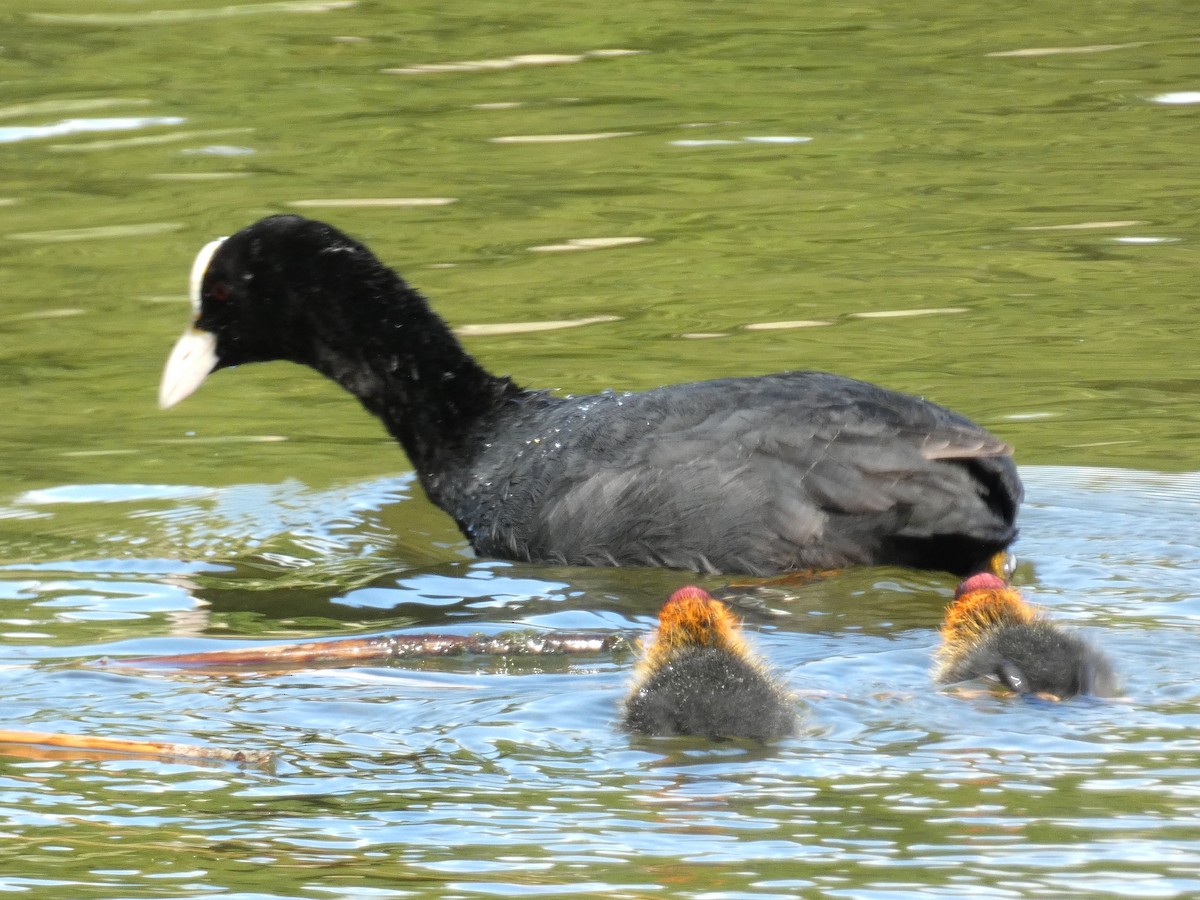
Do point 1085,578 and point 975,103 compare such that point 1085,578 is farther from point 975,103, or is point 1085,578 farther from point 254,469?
point 975,103

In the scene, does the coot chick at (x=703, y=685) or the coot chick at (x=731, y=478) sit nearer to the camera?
the coot chick at (x=703, y=685)

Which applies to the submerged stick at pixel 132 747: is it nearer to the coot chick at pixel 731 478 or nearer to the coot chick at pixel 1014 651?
the coot chick at pixel 1014 651

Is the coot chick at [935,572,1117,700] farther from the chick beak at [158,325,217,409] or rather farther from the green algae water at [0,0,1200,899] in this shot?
the chick beak at [158,325,217,409]

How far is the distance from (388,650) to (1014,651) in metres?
1.49

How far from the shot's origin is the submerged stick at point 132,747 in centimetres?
432

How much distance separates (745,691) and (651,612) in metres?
1.20

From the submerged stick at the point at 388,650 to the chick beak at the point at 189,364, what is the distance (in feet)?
6.30

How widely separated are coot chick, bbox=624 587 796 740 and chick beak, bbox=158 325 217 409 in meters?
2.92

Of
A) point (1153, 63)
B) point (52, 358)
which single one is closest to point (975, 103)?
point (1153, 63)

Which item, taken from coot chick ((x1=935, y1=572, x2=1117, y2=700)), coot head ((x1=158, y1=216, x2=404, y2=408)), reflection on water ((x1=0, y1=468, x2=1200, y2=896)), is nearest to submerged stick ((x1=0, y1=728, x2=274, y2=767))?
reflection on water ((x1=0, y1=468, x2=1200, y2=896))

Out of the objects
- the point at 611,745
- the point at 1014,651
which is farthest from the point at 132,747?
the point at 1014,651

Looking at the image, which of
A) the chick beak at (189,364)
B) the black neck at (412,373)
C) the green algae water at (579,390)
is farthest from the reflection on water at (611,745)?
the chick beak at (189,364)

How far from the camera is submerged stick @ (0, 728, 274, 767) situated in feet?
14.2

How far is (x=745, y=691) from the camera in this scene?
435 cm
